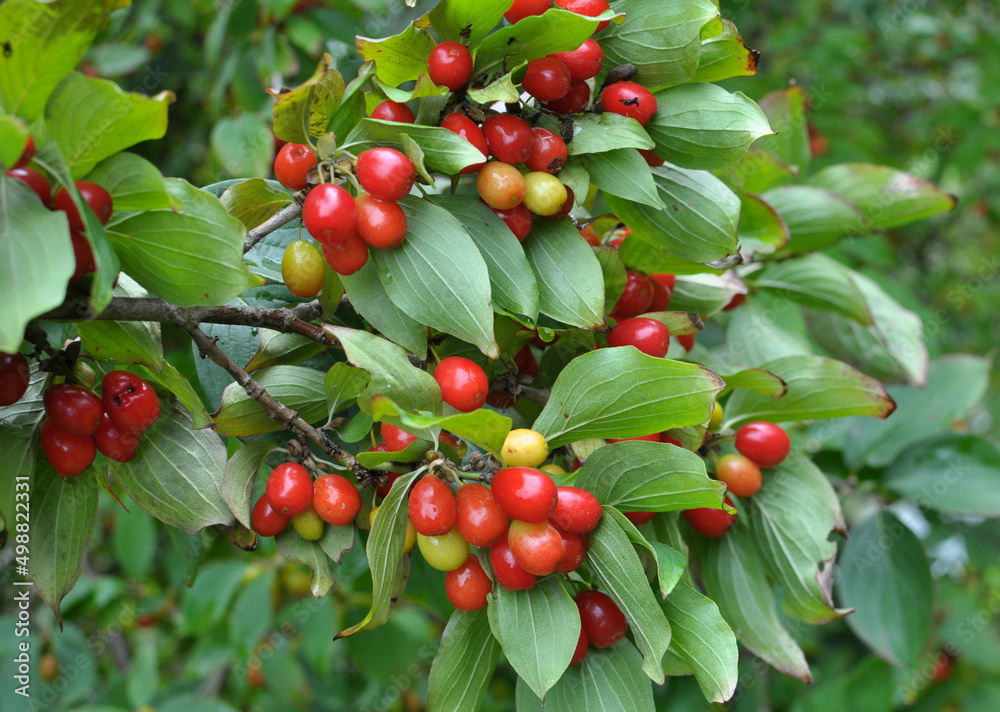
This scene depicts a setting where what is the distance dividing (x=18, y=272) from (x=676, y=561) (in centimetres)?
84

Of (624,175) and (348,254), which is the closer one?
(348,254)

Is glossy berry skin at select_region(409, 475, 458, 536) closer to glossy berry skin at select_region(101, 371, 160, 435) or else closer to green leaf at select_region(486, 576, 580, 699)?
green leaf at select_region(486, 576, 580, 699)

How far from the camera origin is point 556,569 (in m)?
0.94

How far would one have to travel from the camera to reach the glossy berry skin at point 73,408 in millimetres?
976

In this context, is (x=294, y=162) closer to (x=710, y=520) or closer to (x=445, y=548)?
(x=445, y=548)

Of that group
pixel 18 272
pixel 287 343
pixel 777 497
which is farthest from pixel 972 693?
pixel 18 272

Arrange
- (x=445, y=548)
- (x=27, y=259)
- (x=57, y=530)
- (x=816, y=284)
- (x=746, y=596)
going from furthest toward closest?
(x=816, y=284), (x=746, y=596), (x=57, y=530), (x=445, y=548), (x=27, y=259)

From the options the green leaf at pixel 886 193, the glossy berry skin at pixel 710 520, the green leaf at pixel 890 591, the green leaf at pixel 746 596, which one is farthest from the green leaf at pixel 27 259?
the green leaf at pixel 890 591

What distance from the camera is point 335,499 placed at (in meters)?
1.00

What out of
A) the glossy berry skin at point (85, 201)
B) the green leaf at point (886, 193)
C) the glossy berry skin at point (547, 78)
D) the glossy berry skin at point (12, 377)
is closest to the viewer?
the glossy berry skin at point (85, 201)

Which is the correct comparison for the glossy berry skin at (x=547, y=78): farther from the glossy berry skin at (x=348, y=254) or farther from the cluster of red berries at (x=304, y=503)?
the cluster of red berries at (x=304, y=503)

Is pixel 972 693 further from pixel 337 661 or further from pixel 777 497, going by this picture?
pixel 337 661

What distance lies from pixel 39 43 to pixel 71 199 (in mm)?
162

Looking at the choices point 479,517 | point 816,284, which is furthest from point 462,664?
point 816,284
